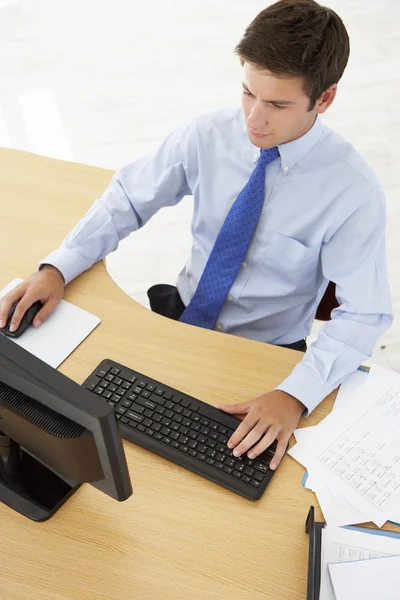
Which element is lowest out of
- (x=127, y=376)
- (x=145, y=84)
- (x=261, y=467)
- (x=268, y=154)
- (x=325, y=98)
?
(x=145, y=84)

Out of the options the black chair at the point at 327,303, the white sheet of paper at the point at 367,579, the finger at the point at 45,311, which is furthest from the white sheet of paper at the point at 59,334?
the white sheet of paper at the point at 367,579

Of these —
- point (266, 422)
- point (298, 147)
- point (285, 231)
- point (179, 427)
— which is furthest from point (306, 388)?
point (298, 147)

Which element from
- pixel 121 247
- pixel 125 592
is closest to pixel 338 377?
pixel 125 592

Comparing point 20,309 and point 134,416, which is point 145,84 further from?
point 134,416

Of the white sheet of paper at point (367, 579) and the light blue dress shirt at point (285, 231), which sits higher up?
the light blue dress shirt at point (285, 231)

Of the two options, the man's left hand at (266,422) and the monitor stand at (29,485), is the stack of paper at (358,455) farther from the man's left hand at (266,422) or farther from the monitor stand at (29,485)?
the monitor stand at (29,485)

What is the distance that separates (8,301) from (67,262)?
0.54 feet

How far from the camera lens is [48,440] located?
43.8 inches

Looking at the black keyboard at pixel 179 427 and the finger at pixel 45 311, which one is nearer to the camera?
the black keyboard at pixel 179 427

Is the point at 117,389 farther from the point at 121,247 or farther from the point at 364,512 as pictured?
the point at 121,247

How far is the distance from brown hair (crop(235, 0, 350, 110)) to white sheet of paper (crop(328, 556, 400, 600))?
86 centimetres

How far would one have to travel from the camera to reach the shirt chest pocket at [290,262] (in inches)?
61.1

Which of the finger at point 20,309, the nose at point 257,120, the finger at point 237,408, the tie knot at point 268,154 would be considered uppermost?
the nose at point 257,120

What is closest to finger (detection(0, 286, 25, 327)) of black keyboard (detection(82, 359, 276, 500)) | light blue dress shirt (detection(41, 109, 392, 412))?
light blue dress shirt (detection(41, 109, 392, 412))
